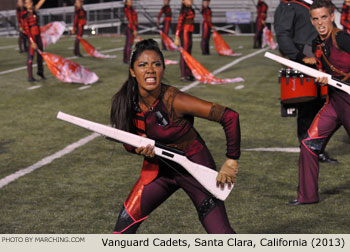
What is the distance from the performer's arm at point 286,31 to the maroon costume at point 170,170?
3160 millimetres

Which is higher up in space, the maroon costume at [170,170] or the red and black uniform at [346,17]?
the maroon costume at [170,170]

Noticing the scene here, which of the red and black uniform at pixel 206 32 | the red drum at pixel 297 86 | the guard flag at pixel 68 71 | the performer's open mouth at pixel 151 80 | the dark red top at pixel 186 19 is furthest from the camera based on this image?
the red and black uniform at pixel 206 32

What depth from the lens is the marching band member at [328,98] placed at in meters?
5.97

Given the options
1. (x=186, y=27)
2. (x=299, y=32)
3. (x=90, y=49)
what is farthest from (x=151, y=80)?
(x=90, y=49)

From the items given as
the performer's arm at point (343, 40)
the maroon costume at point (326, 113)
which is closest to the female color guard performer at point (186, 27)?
the maroon costume at point (326, 113)

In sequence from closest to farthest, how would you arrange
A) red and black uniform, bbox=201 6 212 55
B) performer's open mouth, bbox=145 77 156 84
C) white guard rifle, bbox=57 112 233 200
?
white guard rifle, bbox=57 112 233 200, performer's open mouth, bbox=145 77 156 84, red and black uniform, bbox=201 6 212 55

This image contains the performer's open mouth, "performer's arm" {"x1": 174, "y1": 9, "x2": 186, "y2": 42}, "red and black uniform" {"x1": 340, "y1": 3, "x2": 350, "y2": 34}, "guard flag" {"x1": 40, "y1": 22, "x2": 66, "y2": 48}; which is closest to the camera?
the performer's open mouth

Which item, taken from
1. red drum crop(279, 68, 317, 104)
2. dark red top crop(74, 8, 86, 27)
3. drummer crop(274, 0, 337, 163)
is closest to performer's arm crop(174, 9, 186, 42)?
dark red top crop(74, 8, 86, 27)

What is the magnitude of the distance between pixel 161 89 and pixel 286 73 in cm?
295

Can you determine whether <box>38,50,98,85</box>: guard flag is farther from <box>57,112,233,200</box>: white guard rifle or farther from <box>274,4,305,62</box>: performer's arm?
<box>57,112,233,200</box>: white guard rifle

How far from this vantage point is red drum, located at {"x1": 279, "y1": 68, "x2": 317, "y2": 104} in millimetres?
6914

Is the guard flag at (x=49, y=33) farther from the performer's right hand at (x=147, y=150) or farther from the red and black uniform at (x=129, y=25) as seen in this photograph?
the performer's right hand at (x=147, y=150)

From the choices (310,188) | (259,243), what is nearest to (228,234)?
(259,243)

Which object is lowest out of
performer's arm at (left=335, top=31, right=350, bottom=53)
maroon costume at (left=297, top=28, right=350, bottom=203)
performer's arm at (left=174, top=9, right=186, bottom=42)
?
performer's arm at (left=174, top=9, right=186, bottom=42)
